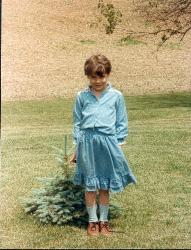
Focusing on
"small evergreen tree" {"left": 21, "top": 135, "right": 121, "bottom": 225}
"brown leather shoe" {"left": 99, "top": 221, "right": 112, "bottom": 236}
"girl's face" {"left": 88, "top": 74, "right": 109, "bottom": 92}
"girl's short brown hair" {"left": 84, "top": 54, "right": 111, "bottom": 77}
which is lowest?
"brown leather shoe" {"left": 99, "top": 221, "right": 112, "bottom": 236}

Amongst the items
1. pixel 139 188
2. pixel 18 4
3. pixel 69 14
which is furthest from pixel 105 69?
pixel 18 4

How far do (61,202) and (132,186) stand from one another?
6.17 feet

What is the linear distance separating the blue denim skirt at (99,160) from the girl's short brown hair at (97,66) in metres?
0.53

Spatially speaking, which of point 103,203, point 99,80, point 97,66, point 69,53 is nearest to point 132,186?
point 103,203

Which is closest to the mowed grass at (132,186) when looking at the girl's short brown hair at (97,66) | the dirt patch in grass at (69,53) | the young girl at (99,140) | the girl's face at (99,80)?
the young girl at (99,140)

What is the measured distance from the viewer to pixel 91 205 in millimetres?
6188

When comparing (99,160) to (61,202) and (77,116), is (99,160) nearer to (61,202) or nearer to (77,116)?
(77,116)

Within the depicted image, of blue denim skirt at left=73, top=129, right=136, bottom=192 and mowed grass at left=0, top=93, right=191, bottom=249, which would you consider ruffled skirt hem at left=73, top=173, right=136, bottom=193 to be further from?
mowed grass at left=0, top=93, right=191, bottom=249

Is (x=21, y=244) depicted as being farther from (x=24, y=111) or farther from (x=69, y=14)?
(x=69, y=14)

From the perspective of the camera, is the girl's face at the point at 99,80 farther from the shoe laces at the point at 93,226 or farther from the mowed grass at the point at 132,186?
the mowed grass at the point at 132,186

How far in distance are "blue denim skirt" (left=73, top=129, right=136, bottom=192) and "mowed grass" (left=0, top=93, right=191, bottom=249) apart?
0.49 m

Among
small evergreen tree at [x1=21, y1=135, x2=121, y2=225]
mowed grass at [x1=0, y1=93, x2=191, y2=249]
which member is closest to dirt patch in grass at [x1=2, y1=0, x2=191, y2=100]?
mowed grass at [x1=0, y1=93, x2=191, y2=249]

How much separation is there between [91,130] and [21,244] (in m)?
1.20

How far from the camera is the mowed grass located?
19.7ft
